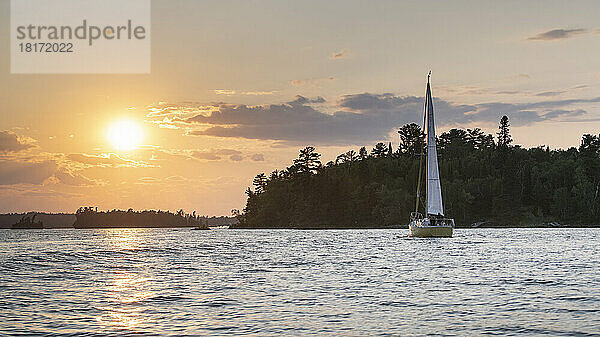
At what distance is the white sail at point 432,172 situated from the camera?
107 m

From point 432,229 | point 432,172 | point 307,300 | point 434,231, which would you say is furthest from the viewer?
point 432,172

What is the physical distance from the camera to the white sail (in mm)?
106750

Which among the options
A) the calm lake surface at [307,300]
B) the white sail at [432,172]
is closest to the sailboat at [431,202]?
the white sail at [432,172]

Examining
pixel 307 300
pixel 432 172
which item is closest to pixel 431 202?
pixel 432 172

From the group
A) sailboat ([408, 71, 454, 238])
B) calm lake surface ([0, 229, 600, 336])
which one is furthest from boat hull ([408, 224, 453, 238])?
calm lake surface ([0, 229, 600, 336])


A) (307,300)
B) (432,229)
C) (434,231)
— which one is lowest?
(307,300)

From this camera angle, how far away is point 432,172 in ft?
357

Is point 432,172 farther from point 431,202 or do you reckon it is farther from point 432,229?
point 432,229

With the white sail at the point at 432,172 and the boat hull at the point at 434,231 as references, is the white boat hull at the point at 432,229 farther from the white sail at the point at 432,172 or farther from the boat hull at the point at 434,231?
the white sail at the point at 432,172

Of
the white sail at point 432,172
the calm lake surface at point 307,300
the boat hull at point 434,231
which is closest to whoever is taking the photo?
the calm lake surface at point 307,300

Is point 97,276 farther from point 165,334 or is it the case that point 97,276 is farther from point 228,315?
point 165,334

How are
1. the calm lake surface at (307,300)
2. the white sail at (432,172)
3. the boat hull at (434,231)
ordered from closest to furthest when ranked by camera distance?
the calm lake surface at (307,300)
the boat hull at (434,231)
the white sail at (432,172)

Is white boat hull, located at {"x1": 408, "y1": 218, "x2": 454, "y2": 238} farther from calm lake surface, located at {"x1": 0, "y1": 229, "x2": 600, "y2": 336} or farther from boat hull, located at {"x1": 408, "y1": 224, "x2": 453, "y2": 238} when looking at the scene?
calm lake surface, located at {"x1": 0, "y1": 229, "x2": 600, "y2": 336}

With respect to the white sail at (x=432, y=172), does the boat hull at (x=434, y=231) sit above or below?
below
